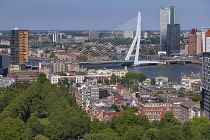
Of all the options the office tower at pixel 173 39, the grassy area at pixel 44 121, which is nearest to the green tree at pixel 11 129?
the grassy area at pixel 44 121

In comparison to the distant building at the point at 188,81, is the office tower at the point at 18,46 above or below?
above

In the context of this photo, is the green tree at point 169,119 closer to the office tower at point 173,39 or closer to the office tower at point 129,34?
the office tower at point 129,34


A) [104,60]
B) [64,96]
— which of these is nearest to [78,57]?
[104,60]

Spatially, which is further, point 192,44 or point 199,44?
point 192,44

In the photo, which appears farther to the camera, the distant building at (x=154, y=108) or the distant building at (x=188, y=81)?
the distant building at (x=188, y=81)

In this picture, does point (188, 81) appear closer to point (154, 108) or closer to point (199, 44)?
point (154, 108)

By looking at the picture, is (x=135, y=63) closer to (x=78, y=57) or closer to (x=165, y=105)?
(x=78, y=57)

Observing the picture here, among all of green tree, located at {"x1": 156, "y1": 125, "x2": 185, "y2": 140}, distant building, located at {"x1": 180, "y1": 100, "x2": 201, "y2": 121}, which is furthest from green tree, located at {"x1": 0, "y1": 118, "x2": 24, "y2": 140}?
distant building, located at {"x1": 180, "y1": 100, "x2": 201, "y2": 121}

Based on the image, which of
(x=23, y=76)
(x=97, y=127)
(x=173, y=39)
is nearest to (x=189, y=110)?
(x=97, y=127)
